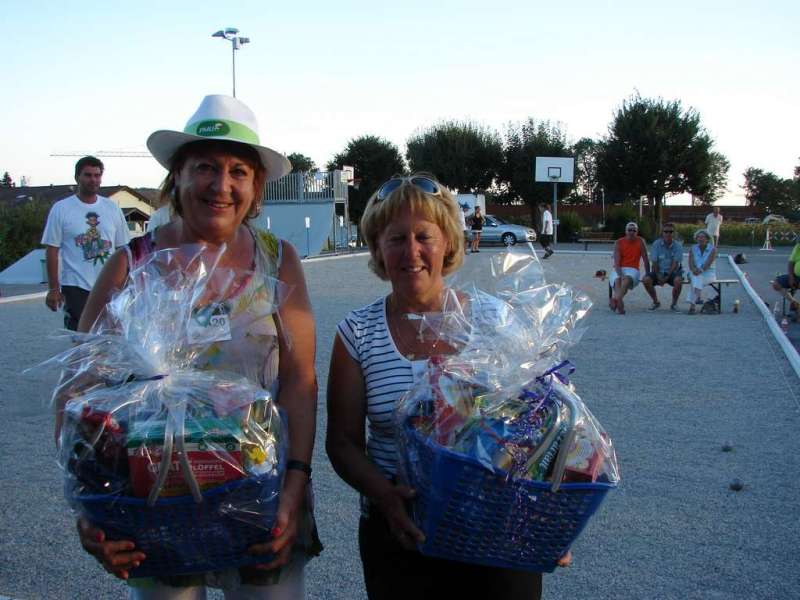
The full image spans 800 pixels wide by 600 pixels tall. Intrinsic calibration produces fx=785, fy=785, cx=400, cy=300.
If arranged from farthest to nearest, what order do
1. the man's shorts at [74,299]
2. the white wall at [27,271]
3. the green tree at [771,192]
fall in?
the green tree at [771,192]
the white wall at [27,271]
the man's shorts at [74,299]

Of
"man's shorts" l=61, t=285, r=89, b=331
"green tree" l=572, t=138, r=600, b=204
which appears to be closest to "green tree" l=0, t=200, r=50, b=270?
"man's shorts" l=61, t=285, r=89, b=331

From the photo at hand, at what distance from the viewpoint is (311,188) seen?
36.4 meters

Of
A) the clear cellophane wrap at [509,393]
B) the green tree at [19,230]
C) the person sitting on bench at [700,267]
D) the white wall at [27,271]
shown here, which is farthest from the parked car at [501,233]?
the clear cellophane wrap at [509,393]

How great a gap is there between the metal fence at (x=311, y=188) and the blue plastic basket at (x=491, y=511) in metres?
32.9

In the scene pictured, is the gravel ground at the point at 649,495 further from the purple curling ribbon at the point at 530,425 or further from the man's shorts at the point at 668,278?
the man's shorts at the point at 668,278

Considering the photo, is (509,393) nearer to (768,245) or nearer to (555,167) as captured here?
(768,245)

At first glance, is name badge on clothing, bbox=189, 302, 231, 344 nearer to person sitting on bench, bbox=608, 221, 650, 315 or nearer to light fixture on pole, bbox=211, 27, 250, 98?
person sitting on bench, bbox=608, 221, 650, 315

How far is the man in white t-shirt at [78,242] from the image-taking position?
6.70 m

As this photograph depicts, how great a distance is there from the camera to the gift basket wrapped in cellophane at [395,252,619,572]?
1.87m

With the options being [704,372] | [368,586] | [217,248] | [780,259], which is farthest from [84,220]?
[780,259]

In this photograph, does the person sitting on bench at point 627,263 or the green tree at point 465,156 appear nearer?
Result: the person sitting on bench at point 627,263

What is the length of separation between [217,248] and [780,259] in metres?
28.8

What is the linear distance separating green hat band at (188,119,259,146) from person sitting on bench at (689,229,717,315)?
11784mm

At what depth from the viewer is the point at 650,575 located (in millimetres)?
3598
